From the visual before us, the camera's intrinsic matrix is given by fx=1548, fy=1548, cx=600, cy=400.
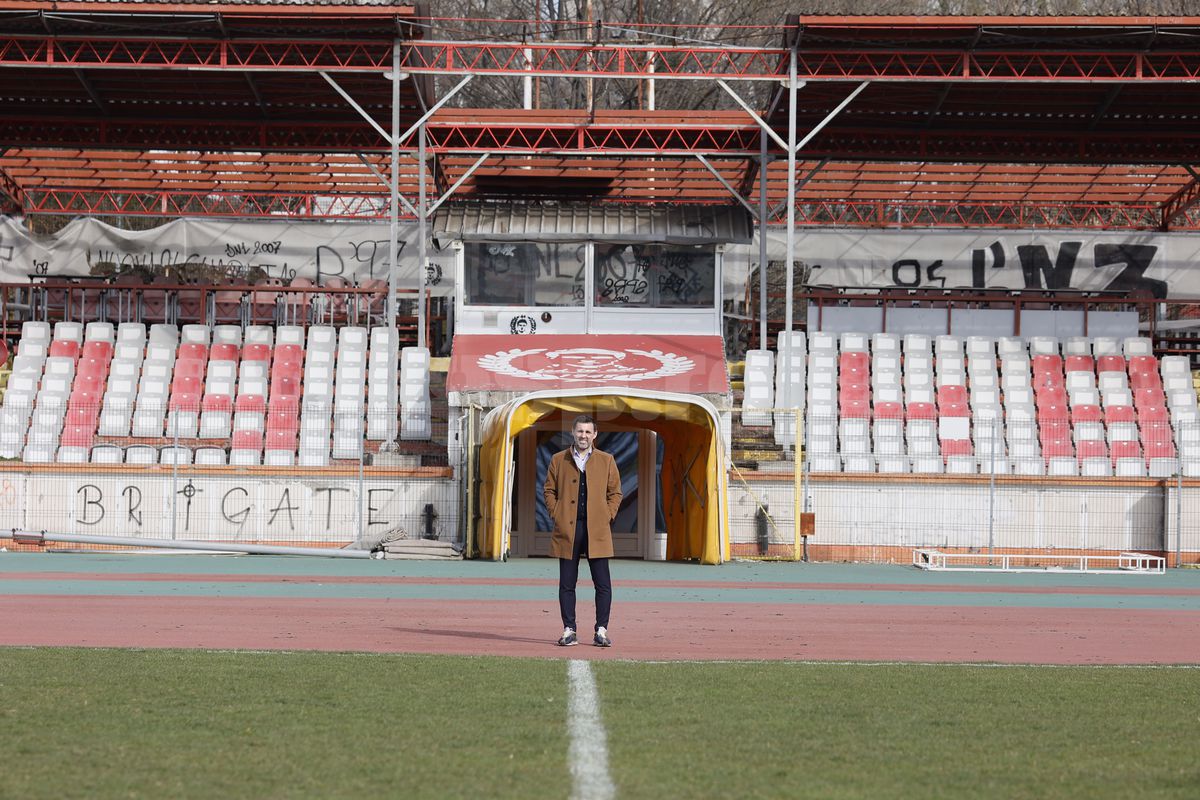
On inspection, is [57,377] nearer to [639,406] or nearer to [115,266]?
[115,266]

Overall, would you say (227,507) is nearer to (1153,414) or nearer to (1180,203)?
(1153,414)

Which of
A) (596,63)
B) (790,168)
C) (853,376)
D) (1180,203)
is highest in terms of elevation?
(596,63)

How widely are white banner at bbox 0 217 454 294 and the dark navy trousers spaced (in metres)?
29.4

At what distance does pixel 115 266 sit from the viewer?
41344 mm

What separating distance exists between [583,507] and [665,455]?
1437 centimetres

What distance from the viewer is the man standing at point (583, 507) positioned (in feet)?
39.9

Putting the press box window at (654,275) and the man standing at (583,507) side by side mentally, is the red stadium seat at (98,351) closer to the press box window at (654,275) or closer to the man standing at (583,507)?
the press box window at (654,275)

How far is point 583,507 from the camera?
12234mm

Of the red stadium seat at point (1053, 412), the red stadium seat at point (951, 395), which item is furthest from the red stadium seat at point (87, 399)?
the red stadium seat at point (1053, 412)

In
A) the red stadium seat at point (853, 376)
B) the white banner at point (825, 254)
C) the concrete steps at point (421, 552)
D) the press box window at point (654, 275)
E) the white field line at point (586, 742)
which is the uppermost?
the white banner at point (825, 254)

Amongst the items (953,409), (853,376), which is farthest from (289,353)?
(953,409)

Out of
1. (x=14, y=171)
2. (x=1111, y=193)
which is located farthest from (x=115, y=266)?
(x=1111, y=193)

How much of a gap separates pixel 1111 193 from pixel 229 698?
35701mm

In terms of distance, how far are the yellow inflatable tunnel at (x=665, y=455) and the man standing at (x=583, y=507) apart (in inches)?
409
